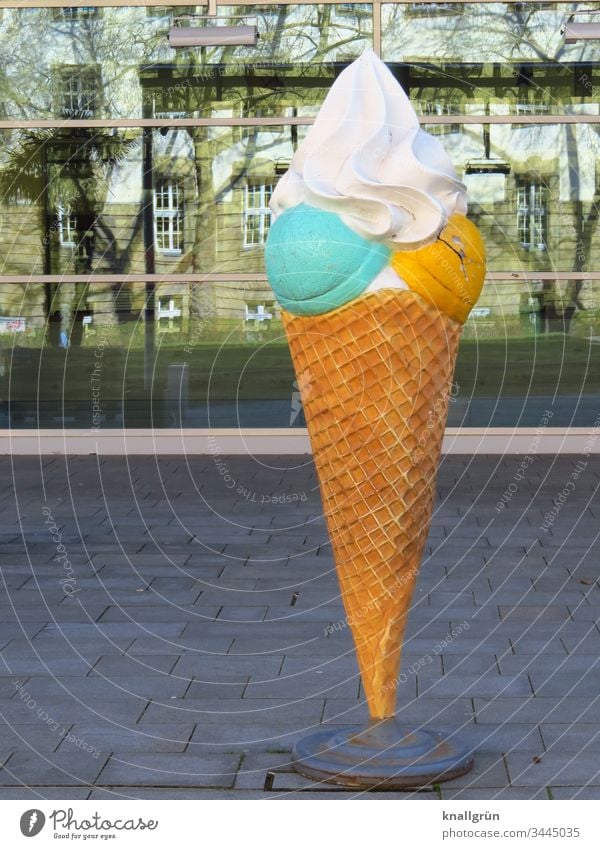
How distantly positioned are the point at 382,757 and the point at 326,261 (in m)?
1.69

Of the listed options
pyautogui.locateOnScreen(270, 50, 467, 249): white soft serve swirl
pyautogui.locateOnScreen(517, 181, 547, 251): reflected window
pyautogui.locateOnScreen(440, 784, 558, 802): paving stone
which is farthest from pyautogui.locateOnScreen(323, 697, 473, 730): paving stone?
pyautogui.locateOnScreen(517, 181, 547, 251): reflected window

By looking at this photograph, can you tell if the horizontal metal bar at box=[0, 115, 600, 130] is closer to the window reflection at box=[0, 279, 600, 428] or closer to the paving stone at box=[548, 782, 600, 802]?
the window reflection at box=[0, 279, 600, 428]

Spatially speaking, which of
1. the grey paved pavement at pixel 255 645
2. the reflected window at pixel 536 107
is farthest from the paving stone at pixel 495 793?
the reflected window at pixel 536 107

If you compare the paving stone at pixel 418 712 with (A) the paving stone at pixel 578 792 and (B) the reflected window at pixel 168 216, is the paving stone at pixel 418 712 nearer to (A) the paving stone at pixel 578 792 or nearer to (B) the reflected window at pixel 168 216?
(A) the paving stone at pixel 578 792

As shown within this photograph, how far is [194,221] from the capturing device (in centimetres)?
1412

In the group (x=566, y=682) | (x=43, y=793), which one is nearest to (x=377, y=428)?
(x=43, y=793)

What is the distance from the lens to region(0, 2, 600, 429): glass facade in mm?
13719

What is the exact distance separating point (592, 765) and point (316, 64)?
10.4 metres

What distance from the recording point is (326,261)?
405 centimetres

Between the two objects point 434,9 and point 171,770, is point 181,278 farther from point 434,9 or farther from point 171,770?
point 171,770

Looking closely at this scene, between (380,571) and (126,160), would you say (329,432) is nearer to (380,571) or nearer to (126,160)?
(380,571)

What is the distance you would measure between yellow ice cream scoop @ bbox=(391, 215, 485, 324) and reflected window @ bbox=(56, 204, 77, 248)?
34.0 ft

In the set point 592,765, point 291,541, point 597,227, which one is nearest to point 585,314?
point 597,227

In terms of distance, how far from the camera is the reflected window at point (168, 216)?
46.3 ft
